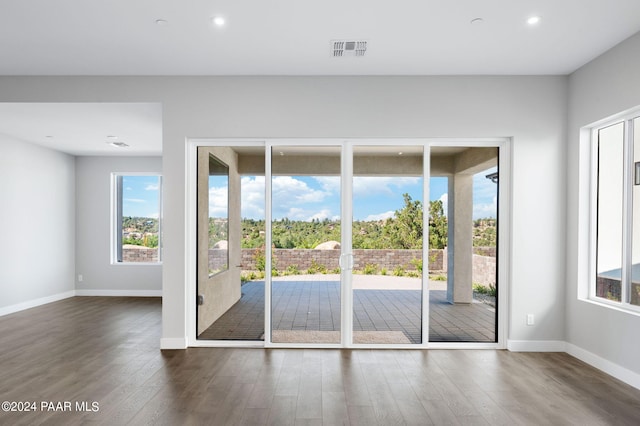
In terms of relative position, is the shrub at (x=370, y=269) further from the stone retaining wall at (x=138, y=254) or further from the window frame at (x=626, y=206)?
the stone retaining wall at (x=138, y=254)

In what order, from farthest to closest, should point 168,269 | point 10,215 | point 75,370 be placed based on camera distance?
point 10,215
point 168,269
point 75,370

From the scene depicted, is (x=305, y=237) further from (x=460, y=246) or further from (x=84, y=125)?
(x=84, y=125)

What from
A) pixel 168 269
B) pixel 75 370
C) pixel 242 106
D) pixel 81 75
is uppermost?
pixel 81 75

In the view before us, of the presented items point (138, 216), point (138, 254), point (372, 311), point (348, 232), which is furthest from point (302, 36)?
point (138, 254)

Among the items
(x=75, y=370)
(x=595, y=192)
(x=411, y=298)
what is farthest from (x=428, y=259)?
(x=75, y=370)

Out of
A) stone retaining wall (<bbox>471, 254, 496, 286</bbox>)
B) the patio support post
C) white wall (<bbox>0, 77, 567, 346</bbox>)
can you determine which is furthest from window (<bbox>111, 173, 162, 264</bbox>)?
stone retaining wall (<bbox>471, 254, 496, 286</bbox>)

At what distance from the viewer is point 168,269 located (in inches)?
168

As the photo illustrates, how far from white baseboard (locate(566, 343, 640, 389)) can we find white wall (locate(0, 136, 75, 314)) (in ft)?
25.5

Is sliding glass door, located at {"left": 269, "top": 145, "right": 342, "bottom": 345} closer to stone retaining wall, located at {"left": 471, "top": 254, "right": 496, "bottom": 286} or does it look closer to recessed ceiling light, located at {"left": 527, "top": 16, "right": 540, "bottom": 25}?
stone retaining wall, located at {"left": 471, "top": 254, "right": 496, "bottom": 286}

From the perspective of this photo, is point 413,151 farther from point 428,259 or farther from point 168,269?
point 168,269

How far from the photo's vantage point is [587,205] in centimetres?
404

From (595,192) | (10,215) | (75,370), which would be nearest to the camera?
(75,370)

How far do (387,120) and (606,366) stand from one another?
10.5 ft

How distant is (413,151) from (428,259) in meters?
1.22
